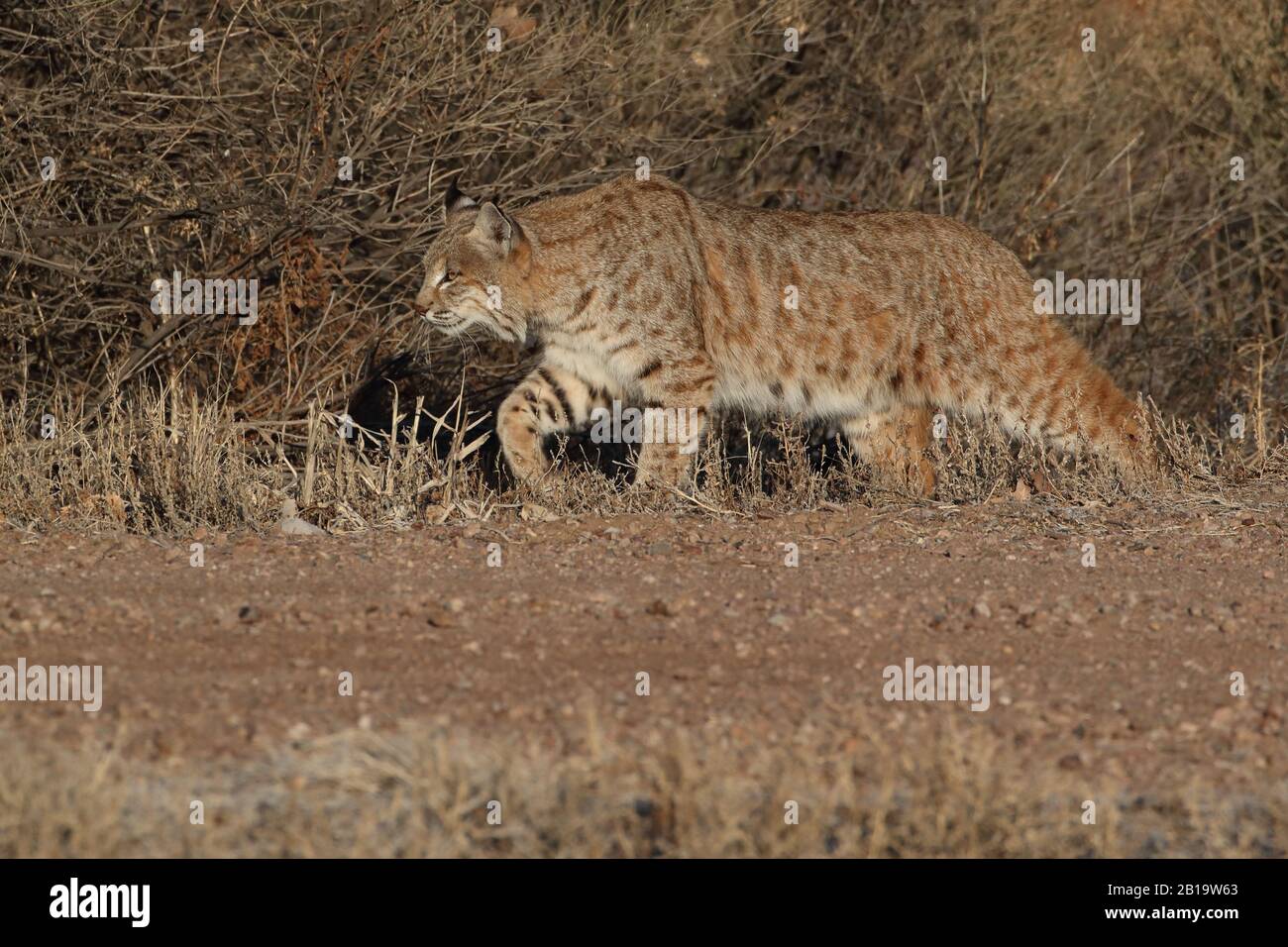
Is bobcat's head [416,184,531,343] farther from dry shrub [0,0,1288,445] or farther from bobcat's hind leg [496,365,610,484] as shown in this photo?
dry shrub [0,0,1288,445]

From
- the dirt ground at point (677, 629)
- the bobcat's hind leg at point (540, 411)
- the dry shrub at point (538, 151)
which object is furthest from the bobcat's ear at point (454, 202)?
the dirt ground at point (677, 629)

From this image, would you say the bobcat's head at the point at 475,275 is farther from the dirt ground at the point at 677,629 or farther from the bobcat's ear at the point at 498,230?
the dirt ground at the point at 677,629

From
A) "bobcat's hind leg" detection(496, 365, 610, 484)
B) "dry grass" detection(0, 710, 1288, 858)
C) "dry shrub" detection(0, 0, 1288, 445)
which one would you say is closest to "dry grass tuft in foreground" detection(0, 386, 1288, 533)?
"bobcat's hind leg" detection(496, 365, 610, 484)

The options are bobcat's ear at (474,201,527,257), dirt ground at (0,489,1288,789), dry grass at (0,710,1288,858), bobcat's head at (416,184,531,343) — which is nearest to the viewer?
dry grass at (0,710,1288,858)

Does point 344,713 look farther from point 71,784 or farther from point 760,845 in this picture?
point 760,845

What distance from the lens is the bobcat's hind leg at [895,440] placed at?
839cm

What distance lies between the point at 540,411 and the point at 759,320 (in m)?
1.18

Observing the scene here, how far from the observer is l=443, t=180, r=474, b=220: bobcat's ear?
7969 millimetres

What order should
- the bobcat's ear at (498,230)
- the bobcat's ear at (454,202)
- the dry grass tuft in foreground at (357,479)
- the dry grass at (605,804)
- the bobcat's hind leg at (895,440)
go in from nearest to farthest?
the dry grass at (605,804) < the dry grass tuft in foreground at (357,479) < the bobcat's ear at (498,230) < the bobcat's ear at (454,202) < the bobcat's hind leg at (895,440)

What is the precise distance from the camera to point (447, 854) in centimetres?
345

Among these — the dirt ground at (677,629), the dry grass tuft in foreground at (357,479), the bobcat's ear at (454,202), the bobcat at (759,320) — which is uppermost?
the bobcat's ear at (454,202)

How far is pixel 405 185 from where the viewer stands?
29.4 ft

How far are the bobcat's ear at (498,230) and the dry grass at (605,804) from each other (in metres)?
4.05
